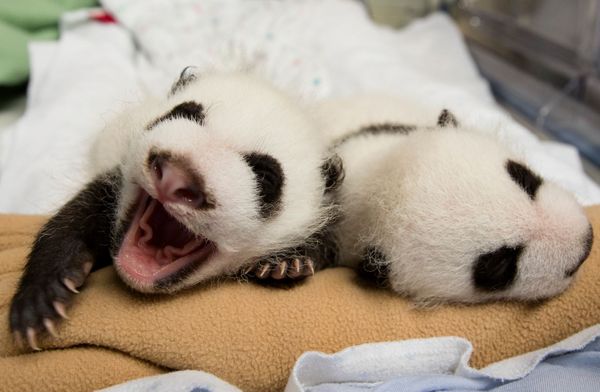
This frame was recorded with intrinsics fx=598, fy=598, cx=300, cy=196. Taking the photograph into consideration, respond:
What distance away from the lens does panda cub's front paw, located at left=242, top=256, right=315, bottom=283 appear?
1118 millimetres

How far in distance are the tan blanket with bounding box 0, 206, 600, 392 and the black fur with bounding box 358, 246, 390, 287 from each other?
0.03 m

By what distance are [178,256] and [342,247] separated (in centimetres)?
41

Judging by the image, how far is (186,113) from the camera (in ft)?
3.42

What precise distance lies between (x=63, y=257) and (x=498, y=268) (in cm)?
78

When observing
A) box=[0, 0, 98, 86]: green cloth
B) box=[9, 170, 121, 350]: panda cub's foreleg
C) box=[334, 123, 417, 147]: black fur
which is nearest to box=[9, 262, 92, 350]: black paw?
box=[9, 170, 121, 350]: panda cub's foreleg

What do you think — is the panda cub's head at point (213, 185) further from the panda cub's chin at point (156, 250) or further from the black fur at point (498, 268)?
the black fur at point (498, 268)

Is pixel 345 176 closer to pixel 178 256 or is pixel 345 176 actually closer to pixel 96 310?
pixel 178 256

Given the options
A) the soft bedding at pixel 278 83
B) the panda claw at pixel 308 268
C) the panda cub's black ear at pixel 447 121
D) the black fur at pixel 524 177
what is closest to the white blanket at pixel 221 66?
the soft bedding at pixel 278 83

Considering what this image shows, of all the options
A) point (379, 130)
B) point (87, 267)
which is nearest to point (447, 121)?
point (379, 130)

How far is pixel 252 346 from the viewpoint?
1.01 m

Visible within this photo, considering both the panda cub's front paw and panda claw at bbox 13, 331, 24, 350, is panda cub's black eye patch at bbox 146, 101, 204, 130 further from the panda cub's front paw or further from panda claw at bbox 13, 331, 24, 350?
panda claw at bbox 13, 331, 24, 350

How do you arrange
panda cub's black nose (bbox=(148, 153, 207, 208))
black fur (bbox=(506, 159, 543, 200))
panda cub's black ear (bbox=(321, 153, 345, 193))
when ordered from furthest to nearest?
panda cub's black ear (bbox=(321, 153, 345, 193)), black fur (bbox=(506, 159, 543, 200)), panda cub's black nose (bbox=(148, 153, 207, 208))

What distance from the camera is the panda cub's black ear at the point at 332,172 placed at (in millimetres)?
1192

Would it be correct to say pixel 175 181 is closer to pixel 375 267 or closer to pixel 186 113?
pixel 186 113
